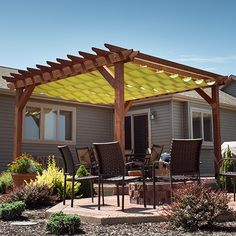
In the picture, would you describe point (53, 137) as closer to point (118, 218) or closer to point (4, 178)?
point (4, 178)

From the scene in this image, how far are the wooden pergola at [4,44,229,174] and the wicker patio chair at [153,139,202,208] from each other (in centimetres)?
172

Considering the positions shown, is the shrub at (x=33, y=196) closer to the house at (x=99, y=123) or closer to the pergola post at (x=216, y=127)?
the pergola post at (x=216, y=127)

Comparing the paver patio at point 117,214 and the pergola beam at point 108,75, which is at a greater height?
the pergola beam at point 108,75

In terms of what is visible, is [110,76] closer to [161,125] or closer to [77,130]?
[161,125]

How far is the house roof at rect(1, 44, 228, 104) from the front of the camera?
24.5 feet

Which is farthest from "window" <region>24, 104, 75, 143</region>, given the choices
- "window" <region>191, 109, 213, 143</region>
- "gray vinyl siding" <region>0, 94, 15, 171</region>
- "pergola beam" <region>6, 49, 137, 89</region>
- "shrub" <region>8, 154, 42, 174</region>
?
"window" <region>191, 109, 213, 143</region>

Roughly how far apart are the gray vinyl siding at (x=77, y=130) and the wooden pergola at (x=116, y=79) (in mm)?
2039

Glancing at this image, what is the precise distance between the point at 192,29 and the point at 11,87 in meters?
5.15

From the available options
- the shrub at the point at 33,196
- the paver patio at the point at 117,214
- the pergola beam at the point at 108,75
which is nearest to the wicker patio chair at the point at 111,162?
the paver patio at the point at 117,214

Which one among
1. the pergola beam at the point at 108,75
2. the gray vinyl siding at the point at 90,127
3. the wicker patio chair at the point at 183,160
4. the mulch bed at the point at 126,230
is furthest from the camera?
the gray vinyl siding at the point at 90,127

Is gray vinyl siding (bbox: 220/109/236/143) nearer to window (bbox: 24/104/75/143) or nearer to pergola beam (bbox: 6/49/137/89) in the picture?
window (bbox: 24/104/75/143)

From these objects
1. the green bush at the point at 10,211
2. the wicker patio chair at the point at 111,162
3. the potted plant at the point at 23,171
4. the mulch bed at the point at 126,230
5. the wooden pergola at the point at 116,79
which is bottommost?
the mulch bed at the point at 126,230

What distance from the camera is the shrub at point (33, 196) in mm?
6809

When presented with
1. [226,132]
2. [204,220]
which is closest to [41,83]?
[204,220]
